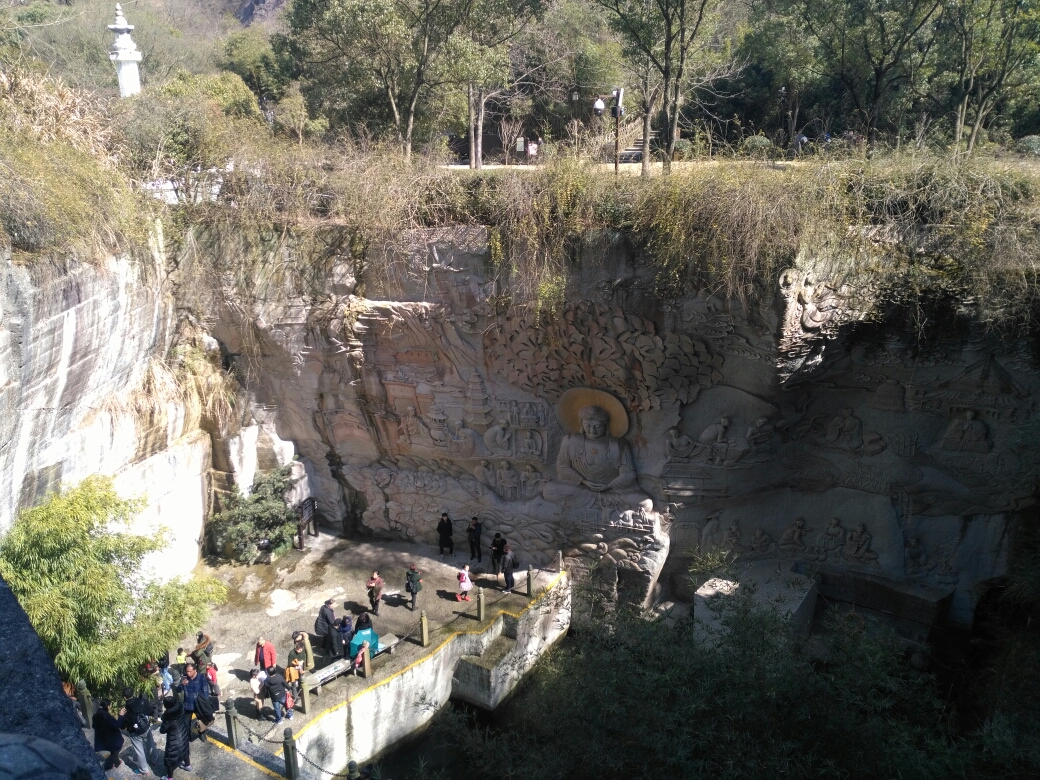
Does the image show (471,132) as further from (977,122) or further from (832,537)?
(832,537)

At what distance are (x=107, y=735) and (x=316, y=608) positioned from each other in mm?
4112

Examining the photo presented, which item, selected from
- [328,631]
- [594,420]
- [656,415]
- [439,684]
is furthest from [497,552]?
[656,415]

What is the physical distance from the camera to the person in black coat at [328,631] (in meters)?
9.35

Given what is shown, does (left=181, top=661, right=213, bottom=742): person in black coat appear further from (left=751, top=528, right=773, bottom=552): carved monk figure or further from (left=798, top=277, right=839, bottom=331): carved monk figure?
(left=798, top=277, right=839, bottom=331): carved monk figure

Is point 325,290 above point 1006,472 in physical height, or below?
above

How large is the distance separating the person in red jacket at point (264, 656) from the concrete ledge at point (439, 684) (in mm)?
882

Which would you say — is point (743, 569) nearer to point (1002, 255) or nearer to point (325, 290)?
point (1002, 255)

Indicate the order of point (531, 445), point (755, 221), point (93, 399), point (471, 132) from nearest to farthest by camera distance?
point (755, 221) → point (93, 399) → point (531, 445) → point (471, 132)

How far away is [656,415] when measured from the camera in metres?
10.4

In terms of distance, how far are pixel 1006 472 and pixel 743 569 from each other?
342 centimetres

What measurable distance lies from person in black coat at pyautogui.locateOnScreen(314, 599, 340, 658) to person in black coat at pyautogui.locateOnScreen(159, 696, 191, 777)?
7.72ft

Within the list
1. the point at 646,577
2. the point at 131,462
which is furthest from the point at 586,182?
the point at 131,462

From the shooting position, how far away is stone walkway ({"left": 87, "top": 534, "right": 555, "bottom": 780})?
327 inches

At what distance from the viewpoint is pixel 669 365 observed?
9.90m
